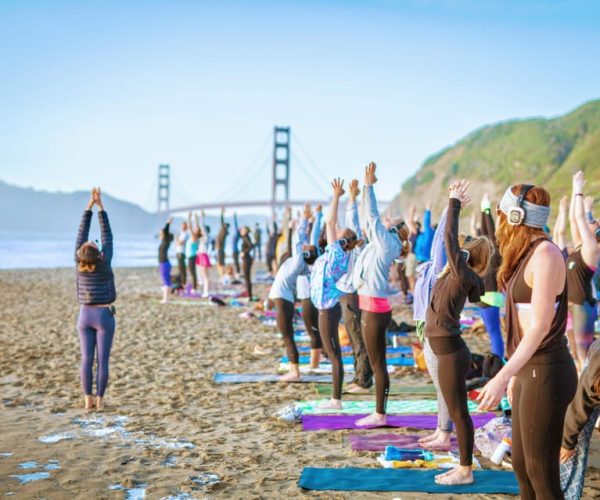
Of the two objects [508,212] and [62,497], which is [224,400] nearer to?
[62,497]

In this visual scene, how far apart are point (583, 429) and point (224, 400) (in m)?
3.52

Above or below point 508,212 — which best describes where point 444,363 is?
below

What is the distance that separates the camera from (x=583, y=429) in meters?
3.32

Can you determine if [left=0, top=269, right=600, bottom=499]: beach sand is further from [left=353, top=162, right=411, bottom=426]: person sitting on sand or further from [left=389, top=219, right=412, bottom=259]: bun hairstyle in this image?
[left=389, top=219, right=412, bottom=259]: bun hairstyle

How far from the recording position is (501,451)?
4285 mm

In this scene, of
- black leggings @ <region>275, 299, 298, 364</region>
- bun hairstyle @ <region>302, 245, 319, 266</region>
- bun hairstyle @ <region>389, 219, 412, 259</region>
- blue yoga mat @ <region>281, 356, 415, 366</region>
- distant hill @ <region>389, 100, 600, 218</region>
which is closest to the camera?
bun hairstyle @ <region>389, 219, 412, 259</region>

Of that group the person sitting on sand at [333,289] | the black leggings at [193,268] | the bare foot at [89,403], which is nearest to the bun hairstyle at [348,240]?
the person sitting on sand at [333,289]

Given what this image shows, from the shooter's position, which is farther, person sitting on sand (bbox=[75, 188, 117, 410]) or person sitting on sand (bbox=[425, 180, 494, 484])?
person sitting on sand (bbox=[75, 188, 117, 410])

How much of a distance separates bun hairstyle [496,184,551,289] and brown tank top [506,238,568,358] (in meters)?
0.02

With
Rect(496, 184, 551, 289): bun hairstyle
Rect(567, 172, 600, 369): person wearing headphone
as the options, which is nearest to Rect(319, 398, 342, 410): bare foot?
Rect(567, 172, 600, 369): person wearing headphone

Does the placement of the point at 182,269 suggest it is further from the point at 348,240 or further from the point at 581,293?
the point at 581,293

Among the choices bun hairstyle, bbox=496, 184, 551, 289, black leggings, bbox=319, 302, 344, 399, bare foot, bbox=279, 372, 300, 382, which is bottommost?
bare foot, bbox=279, 372, 300, 382

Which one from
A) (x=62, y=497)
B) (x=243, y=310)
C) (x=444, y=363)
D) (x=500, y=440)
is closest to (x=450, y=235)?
(x=444, y=363)

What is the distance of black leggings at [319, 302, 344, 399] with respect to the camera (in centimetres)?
566
